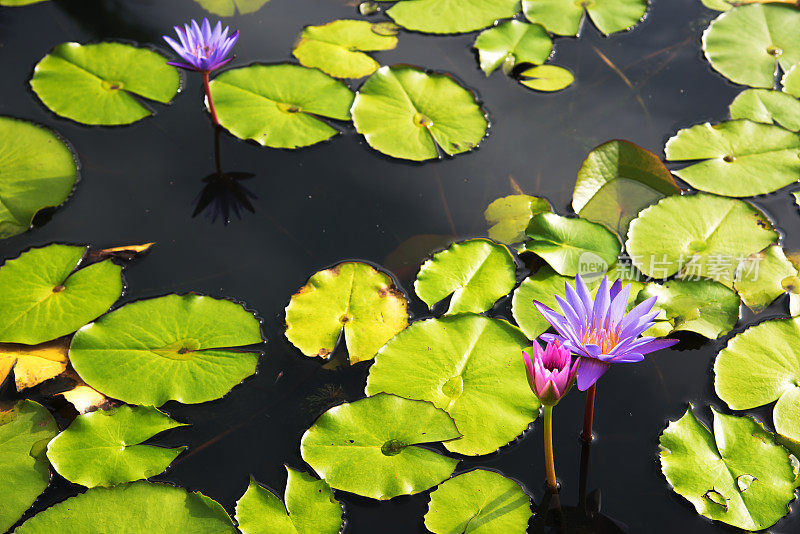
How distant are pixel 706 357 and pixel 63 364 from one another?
91.4 inches

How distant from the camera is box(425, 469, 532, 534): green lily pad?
6.45 feet

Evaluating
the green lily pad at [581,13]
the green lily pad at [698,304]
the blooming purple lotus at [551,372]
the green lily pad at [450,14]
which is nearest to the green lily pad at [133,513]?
the blooming purple lotus at [551,372]

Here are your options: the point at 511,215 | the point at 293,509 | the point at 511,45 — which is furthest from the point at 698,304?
the point at 511,45

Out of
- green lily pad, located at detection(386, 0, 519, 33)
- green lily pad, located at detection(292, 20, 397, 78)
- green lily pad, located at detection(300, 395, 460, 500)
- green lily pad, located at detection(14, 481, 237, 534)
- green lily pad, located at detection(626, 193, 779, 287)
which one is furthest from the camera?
green lily pad, located at detection(386, 0, 519, 33)

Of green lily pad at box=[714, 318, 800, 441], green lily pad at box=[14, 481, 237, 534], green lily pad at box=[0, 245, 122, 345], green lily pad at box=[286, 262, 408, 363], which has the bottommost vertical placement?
green lily pad at box=[714, 318, 800, 441]

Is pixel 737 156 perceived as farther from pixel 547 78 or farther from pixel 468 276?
pixel 468 276

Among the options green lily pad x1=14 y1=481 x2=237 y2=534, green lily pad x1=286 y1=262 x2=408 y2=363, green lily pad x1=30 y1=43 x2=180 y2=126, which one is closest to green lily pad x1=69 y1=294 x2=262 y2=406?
green lily pad x1=286 y1=262 x2=408 y2=363

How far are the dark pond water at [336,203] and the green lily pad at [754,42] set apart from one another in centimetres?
10

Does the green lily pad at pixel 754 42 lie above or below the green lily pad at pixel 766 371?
above

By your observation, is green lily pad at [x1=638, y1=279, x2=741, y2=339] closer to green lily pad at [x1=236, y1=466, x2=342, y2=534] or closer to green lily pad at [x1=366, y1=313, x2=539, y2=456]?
green lily pad at [x1=366, y1=313, x2=539, y2=456]

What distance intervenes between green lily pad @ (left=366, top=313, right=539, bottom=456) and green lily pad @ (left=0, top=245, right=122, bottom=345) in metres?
1.09

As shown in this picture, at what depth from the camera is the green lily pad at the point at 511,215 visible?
112 inches

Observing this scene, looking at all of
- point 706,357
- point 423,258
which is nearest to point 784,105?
point 706,357

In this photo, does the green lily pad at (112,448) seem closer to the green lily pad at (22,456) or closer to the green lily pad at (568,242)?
the green lily pad at (22,456)
